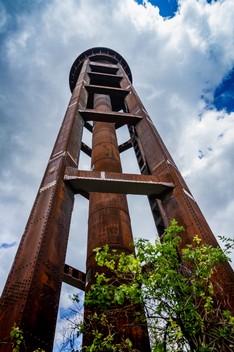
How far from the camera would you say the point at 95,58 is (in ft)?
55.8

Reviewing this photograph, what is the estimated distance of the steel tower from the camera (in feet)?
10.8

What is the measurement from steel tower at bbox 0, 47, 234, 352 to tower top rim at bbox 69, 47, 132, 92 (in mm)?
7174

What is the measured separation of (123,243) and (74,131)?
3.41 metres

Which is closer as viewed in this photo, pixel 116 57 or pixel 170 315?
pixel 170 315

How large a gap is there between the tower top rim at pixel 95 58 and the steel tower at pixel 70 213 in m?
7.17

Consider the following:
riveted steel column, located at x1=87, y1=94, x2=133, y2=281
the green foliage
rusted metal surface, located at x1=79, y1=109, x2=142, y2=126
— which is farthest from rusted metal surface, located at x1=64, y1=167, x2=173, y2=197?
rusted metal surface, located at x1=79, y1=109, x2=142, y2=126

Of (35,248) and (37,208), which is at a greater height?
(37,208)

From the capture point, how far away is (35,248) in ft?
12.8

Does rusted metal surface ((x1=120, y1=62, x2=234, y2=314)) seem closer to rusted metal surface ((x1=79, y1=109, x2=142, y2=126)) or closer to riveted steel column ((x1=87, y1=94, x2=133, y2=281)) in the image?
rusted metal surface ((x1=79, y1=109, x2=142, y2=126))

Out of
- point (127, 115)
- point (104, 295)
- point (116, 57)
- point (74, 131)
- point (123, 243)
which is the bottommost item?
point (104, 295)

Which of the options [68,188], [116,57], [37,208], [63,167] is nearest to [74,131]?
[63,167]

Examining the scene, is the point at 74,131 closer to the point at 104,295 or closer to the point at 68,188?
the point at 68,188

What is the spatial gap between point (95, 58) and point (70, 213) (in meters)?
14.7

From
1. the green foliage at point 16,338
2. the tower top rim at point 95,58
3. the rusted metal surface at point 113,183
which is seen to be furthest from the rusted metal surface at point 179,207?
the tower top rim at point 95,58
